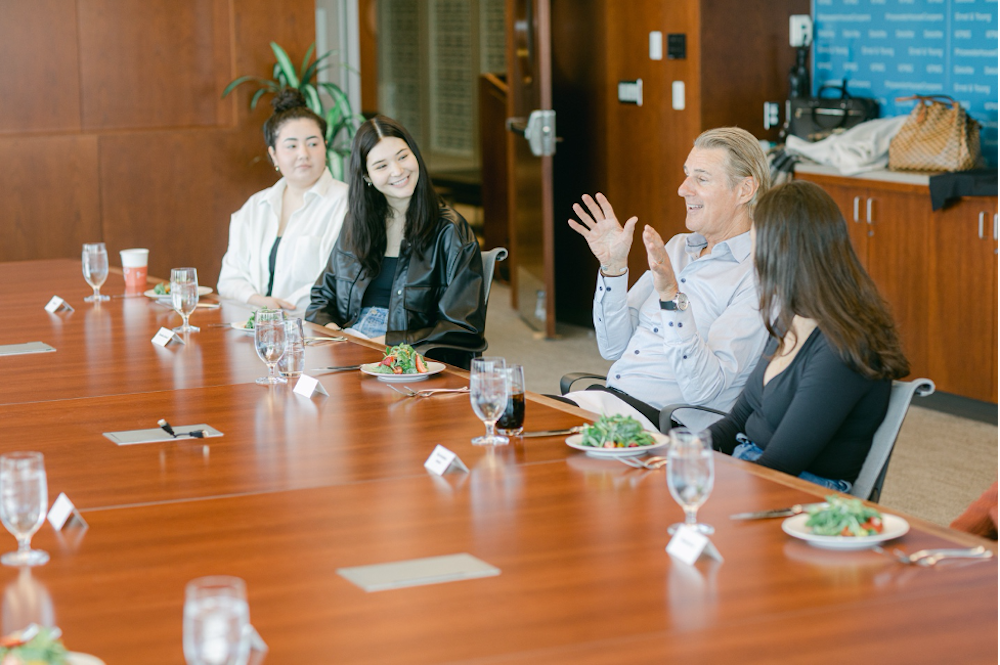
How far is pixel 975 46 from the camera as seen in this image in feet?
18.6

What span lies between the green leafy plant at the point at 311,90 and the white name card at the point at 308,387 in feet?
14.9

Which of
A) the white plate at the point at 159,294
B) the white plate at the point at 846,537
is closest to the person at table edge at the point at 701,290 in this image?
the white plate at the point at 846,537

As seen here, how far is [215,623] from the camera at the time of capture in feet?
3.63

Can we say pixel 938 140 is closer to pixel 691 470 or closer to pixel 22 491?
pixel 691 470

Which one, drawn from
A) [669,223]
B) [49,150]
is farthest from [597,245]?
[49,150]

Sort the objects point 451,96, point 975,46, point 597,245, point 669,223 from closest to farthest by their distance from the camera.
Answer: point 597,245, point 975,46, point 669,223, point 451,96

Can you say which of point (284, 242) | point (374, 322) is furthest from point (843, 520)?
point (284, 242)

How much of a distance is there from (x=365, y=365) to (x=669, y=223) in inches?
167

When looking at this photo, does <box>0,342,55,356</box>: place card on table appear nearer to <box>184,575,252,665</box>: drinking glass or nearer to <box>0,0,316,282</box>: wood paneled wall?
<box>184,575,252,665</box>: drinking glass

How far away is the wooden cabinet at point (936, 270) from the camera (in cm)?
517

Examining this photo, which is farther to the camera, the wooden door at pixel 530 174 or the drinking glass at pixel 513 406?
the wooden door at pixel 530 174

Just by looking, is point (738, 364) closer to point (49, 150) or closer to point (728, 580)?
point (728, 580)

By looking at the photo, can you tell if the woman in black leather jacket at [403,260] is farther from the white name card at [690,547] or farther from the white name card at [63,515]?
the white name card at [690,547]

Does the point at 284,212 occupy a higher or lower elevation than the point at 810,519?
higher
